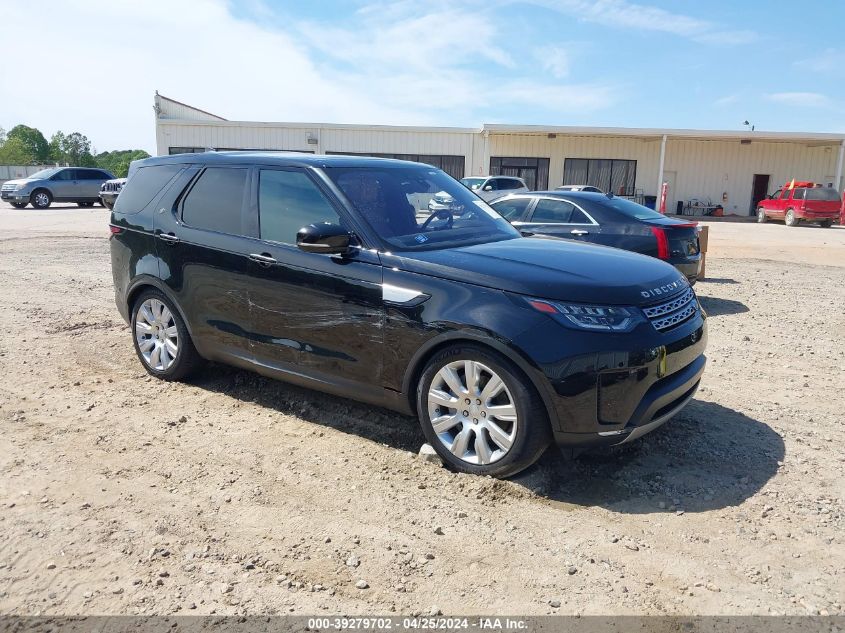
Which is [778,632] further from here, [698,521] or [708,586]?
[698,521]

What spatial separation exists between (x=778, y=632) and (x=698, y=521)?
2.67 ft

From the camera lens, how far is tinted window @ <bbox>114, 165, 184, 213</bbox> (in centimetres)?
530

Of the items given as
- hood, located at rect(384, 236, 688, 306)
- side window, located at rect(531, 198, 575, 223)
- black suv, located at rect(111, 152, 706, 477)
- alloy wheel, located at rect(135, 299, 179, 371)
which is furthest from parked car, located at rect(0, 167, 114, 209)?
hood, located at rect(384, 236, 688, 306)

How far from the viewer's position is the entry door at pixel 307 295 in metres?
3.94

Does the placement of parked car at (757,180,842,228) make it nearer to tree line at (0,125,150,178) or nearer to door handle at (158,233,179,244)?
door handle at (158,233,179,244)

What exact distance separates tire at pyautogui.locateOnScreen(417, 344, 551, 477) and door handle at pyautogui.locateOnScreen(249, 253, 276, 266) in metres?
1.39

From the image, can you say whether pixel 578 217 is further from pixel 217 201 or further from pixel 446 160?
pixel 446 160

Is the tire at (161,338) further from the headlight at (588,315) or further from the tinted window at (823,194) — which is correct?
the tinted window at (823,194)

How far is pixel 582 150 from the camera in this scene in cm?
3450

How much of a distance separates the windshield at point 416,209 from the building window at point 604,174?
3158 cm

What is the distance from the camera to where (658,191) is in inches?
1337

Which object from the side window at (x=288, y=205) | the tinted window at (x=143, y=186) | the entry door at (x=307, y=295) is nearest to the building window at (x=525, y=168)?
the tinted window at (x=143, y=186)

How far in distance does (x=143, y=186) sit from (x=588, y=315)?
399 cm

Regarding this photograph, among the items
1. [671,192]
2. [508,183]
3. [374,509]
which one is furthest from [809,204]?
[374,509]
